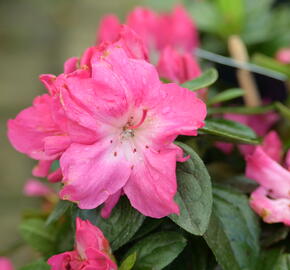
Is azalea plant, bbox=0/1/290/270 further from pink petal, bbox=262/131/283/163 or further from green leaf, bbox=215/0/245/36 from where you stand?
green leaf, bbox=215/0/245/36

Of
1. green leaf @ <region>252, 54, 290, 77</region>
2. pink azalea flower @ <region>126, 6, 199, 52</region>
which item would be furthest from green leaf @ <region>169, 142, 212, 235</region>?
pink azalea flower @ <region>126, 6, 199, 52</region>

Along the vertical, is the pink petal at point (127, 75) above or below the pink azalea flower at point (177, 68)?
above

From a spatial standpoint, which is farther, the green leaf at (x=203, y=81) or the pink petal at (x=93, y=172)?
the green leaf at (x=203, y=81)

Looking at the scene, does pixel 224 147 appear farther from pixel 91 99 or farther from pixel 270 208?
pixel 91 99

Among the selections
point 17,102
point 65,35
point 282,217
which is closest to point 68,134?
point 282,217

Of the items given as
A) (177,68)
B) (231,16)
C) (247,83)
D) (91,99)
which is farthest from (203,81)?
(231,16)

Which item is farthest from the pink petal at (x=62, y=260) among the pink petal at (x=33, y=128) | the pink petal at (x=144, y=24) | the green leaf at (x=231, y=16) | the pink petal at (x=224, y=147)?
the green leaf at (x=231, y=16)

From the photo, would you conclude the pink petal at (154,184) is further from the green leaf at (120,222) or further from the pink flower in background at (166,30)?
the pink flower in background at (166,30)
